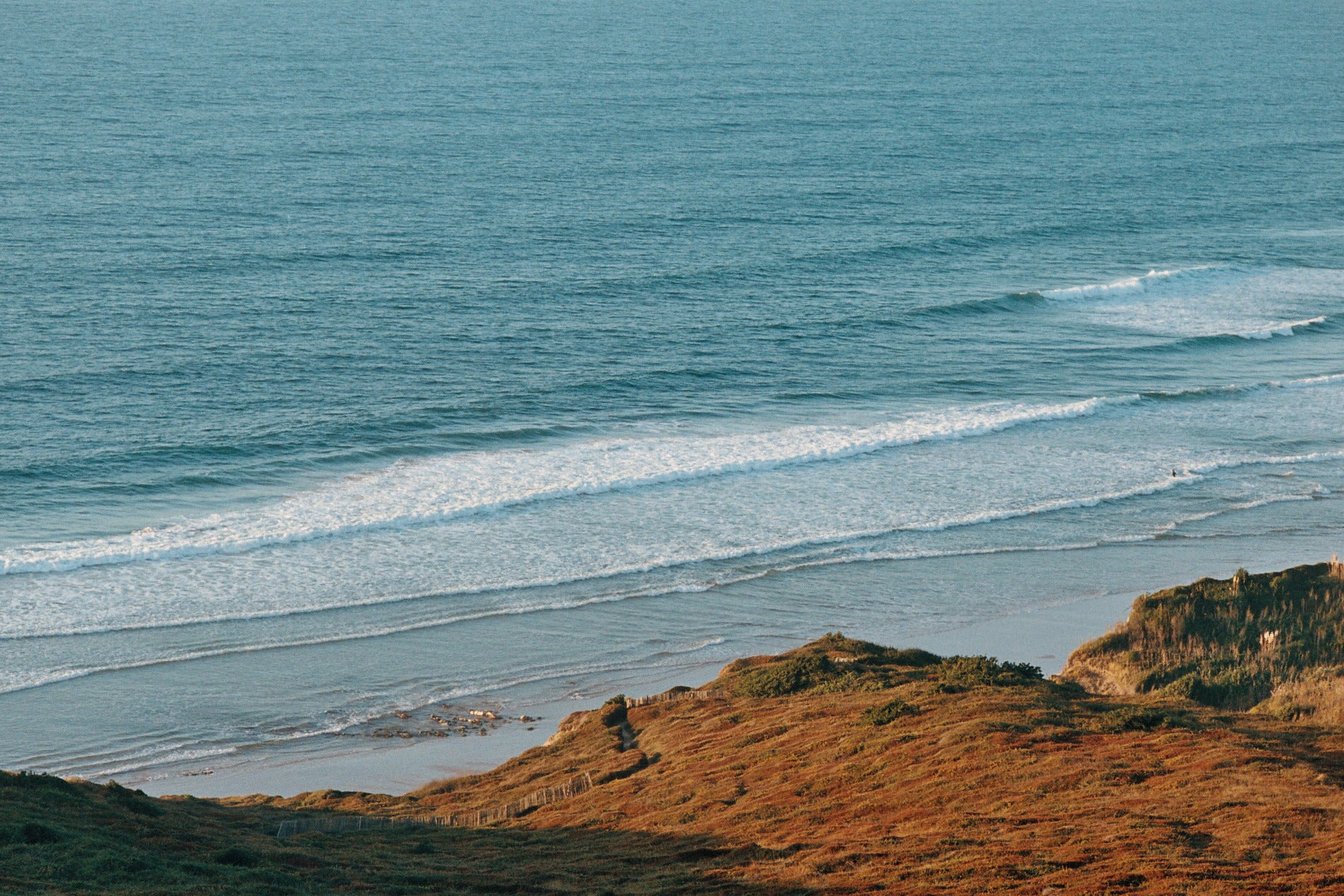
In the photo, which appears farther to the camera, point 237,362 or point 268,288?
point 268,288

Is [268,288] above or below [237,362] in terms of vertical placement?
above

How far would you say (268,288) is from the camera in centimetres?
4975

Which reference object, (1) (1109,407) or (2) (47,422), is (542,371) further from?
(1) (1109,407)

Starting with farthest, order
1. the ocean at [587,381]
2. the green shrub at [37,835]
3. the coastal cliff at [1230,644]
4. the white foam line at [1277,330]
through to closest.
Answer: the white foam line at [1277,330], the ocean at [587,381], the coastal cliff at [1230,644], the green shrub at [37,835]

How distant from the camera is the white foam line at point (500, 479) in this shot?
100 feet

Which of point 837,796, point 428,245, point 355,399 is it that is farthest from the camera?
point 428,245

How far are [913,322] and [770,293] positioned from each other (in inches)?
238

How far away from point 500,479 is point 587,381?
8385 millimetres

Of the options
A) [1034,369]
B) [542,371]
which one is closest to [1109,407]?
[1034,369]

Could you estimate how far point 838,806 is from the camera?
14.2m

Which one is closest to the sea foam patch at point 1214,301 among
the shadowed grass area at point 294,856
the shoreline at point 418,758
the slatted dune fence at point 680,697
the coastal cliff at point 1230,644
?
the coastal cliff at point 1230,644

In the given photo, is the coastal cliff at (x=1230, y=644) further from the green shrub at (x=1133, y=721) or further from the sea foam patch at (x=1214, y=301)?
the sea foam patch at (x=1214, y=301)

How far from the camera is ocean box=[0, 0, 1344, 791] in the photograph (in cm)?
2688

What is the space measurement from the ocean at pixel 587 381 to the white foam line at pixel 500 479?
0.14 meters
